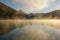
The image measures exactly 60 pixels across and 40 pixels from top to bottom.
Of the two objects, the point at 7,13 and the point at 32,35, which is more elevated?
the point at 7,13

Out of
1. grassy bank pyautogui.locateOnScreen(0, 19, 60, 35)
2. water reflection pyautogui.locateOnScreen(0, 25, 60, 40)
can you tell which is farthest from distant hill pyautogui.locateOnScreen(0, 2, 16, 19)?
water reflection pyautogui.locateOnScreen(0, 25, 60, 40)

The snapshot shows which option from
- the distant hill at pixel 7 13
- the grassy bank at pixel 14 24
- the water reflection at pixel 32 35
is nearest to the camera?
the water reflection at pixel 32 35

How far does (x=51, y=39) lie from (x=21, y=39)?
129 centimetres

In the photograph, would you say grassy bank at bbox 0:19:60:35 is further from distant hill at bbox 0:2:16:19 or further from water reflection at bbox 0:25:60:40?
distant hill at bbox 0:2:16:19

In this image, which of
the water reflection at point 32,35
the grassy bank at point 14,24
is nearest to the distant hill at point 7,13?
the grassy bank at point 14,24

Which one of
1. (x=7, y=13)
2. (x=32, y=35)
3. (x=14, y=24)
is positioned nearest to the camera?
(x=32, y=35)

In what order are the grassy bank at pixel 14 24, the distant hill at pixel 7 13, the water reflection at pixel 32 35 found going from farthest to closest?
the distant hill at pixel 7 13, the grassy bank at pixel 14 24, the water reflection at pixel 32 35

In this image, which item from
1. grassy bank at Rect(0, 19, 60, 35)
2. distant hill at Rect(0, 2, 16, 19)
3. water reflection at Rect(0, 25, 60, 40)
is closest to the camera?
water reflection at Rect(0, 25, 60, 40)

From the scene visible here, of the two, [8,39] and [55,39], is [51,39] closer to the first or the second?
[55,39]

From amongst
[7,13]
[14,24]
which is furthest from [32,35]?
[7,13]

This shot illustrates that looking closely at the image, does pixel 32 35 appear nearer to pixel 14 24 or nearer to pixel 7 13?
pixel 14 24

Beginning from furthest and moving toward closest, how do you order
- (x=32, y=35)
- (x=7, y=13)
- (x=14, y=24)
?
(x=7, y=13)
(x=14, y=24)
(x=32, y=35)

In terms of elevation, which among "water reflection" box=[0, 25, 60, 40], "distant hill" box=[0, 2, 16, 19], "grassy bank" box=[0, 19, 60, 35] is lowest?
"water reflection" box=[0, 25, 60, 40]

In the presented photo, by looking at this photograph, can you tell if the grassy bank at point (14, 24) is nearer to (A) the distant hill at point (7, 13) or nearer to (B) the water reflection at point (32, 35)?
(B) the water reflection at point (32, 35)
